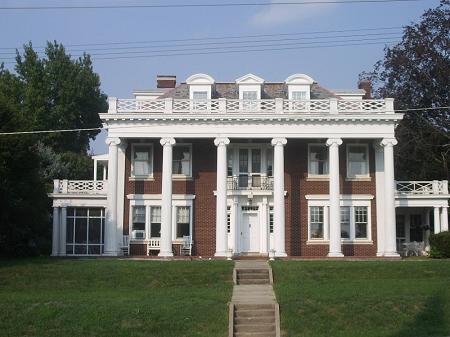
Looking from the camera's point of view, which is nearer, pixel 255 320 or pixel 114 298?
pixel 255 320

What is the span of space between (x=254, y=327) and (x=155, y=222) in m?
19.4

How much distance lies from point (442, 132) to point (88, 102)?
35981 millimetres

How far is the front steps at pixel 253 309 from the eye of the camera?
21.1m

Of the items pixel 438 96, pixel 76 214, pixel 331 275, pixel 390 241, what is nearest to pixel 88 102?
pixel 76 214

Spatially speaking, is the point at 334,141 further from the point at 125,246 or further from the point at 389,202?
the point at 125,246

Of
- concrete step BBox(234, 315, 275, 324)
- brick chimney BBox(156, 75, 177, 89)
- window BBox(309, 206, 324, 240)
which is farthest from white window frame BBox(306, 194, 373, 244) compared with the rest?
concrete step BBox(234, 315, 275, 324)

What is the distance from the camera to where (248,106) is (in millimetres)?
38875

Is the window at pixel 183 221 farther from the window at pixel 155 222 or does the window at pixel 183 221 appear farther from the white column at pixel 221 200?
the white column at pixel 221 200

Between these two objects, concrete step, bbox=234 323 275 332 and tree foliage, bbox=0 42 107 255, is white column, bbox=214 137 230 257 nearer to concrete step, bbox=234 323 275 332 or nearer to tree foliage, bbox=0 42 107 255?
tree foliage, bbox=0 42 107 255

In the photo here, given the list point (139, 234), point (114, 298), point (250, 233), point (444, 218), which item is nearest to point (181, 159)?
point (139, 234)

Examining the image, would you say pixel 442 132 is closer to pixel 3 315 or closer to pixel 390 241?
pixel 390 241

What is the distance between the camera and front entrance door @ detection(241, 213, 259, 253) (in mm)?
40031

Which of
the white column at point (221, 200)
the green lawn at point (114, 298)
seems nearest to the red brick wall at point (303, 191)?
the white column at point (221, 200)

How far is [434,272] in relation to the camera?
28.7 meters
